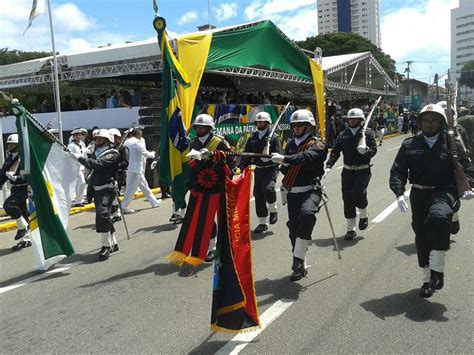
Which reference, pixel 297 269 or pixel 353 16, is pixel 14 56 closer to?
pixel 297 269

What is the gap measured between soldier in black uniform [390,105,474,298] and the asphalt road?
40 centimetres

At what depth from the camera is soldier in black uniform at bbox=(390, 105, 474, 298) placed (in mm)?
4633

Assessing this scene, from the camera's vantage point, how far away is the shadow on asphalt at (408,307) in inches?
170

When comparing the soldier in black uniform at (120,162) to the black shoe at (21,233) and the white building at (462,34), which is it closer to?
the black shoe at (21,233)

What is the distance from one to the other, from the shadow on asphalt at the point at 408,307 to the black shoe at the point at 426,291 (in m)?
0.04

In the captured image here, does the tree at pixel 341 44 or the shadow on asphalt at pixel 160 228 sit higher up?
Result: the tree at pixel 341 44

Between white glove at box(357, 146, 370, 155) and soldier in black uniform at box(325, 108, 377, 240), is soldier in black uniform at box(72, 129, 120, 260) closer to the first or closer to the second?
soldier in black uniform at box(325, 108, 377, 240)

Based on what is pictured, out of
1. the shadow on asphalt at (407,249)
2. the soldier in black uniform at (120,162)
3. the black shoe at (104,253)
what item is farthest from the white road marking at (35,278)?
the shadow on asphalt at (407,249)

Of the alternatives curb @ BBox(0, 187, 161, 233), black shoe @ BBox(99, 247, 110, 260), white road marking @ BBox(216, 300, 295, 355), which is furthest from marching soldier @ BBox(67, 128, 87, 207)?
white road marking @ BBox(216, 300, 295, 355)

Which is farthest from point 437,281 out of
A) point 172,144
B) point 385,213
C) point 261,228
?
point 385,213

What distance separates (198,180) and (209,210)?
421 millimetres

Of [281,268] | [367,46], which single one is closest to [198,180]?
[281,268]

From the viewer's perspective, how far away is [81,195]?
1186 centimetres

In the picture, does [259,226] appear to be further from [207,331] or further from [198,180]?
[207,331]
